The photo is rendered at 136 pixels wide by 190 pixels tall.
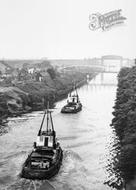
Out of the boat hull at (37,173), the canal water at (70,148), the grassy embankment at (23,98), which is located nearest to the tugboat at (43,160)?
the boat hull at (37,173)

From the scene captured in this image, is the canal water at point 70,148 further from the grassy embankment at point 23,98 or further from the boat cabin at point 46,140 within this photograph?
the grassy embankment at point 23,98

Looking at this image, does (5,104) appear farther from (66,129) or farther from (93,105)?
(93,105)

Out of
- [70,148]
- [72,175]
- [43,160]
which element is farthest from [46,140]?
[72,175]

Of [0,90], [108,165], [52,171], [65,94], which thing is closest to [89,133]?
[108,165]

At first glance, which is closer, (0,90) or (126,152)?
(126,152)

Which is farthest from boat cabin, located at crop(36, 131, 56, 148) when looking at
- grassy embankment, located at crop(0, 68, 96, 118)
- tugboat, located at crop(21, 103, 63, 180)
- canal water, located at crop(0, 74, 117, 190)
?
grassy embankment, located at crop(0, 68, 96, 118)

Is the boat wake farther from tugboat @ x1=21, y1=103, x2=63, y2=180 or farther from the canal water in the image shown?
tugboat @ x1=21, y1=103, x2=63, y2=180

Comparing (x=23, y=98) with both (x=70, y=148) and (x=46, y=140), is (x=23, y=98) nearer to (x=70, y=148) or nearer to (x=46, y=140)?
(x=70, y=148)
